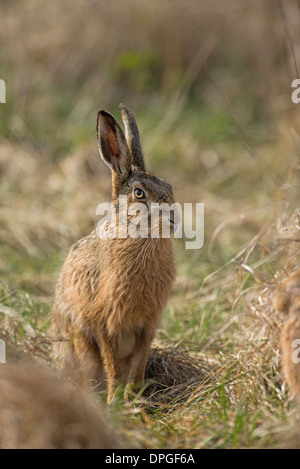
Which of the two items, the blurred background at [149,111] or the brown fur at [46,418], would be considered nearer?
the brown fur at [46,418]

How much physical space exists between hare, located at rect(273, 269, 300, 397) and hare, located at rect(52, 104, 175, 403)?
1.02 metres

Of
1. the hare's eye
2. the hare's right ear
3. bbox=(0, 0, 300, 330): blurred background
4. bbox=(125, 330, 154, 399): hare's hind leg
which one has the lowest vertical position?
bbox=(125, 330, 154, 399): hare's hind leg

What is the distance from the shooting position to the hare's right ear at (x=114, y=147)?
4641 mm

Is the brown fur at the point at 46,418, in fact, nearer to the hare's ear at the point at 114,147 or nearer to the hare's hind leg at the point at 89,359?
the hare's hind leg at the point at 89,359

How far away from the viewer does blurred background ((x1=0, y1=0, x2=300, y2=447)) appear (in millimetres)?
4652

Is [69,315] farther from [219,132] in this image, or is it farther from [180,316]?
[219,132]

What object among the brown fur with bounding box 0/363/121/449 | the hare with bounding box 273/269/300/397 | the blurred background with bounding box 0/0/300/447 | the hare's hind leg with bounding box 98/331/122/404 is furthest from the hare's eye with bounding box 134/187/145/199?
the brown fur with bounding box 0/363/121/449

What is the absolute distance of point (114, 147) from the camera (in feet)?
15.4

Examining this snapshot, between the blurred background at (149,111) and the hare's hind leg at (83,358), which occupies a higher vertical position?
the blurred background at (149,111)

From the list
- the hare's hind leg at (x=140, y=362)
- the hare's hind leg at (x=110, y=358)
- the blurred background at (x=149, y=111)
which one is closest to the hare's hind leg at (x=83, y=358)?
the hare's hind leg at (x=110, y=358)

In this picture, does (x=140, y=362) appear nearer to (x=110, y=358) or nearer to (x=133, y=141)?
(x=110, y=358)

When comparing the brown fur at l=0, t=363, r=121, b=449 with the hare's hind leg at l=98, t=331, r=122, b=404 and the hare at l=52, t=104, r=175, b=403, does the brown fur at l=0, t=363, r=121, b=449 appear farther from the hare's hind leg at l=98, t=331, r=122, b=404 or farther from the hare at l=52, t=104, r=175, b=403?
the hare's hind leg at l=98, t=331, r=122, b=404

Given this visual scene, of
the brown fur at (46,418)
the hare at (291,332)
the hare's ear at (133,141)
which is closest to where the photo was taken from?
the brown fur at (46,418)

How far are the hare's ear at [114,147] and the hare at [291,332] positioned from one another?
5.06 feet
